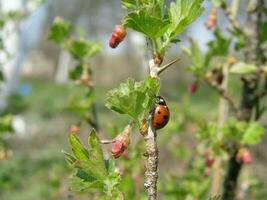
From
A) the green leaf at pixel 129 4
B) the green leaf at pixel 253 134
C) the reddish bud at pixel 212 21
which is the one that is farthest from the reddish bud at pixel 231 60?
the green leaf at pixel 129 4

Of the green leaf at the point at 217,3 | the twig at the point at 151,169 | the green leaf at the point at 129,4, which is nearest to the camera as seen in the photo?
the twig at the point at 151,169

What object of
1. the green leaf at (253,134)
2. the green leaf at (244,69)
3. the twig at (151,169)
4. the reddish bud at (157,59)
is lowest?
the twig at (151,169)

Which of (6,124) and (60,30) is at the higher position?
(60,30)

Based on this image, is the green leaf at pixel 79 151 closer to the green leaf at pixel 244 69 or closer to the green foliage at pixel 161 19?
the green foliage at pixel 161 19

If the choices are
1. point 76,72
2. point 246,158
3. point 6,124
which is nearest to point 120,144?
point 246,158

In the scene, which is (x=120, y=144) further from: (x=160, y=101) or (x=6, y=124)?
(x=6, y=124)

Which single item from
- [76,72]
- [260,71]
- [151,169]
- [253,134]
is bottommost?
[151,169]

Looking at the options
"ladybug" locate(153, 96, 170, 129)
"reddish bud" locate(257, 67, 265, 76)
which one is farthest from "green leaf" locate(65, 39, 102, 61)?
"ladybug" locate(153, 96, 170, 129)
